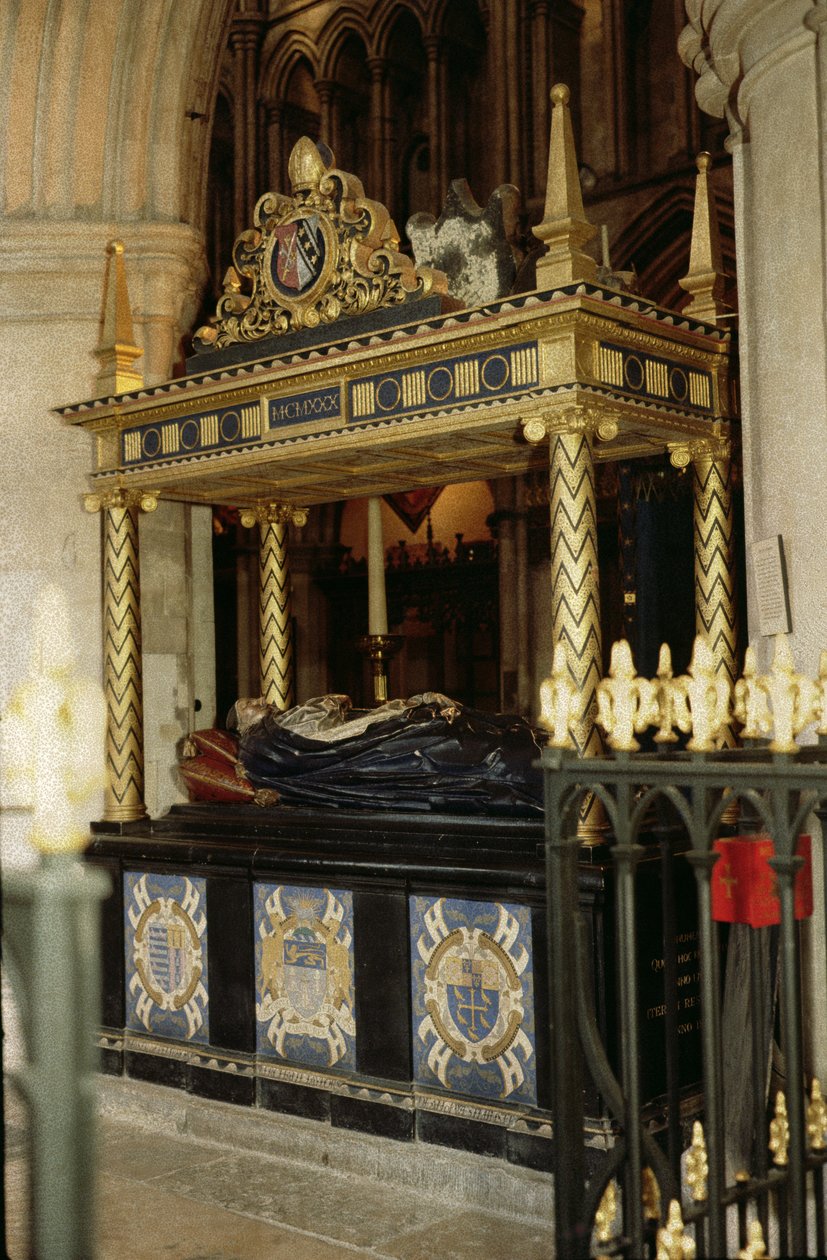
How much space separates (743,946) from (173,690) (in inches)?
143

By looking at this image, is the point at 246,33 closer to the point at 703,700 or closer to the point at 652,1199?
the point at 703,700

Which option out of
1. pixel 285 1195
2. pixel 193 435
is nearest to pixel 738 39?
pixel 193 435

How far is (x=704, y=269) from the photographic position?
4.94 metres

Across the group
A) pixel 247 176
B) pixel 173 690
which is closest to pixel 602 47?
pixel 247 176

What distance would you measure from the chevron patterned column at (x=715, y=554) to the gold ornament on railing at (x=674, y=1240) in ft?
8.09

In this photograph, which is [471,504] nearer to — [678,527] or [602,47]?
[602,47]

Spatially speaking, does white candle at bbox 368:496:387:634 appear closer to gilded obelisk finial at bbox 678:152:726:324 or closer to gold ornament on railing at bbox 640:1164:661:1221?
gilded obelisk finial at bbox 678:152:726:324

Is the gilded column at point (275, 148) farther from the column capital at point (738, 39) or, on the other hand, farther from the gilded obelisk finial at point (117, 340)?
the column capital at point (738, 39)

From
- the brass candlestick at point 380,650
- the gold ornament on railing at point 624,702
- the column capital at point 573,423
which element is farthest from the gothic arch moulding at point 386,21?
the gold ornament on railing at point 624,702

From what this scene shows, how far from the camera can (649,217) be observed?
10.6 m

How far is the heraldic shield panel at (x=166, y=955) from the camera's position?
5.14 meters

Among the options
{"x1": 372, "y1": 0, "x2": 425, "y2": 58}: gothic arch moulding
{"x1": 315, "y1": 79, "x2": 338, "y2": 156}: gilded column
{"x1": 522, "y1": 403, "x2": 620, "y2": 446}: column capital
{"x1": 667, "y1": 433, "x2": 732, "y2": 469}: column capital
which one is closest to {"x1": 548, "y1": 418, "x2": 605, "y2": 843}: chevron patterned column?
{"x1": 522, "y1": 403, "x2": 620, "y2": 446}: column capital

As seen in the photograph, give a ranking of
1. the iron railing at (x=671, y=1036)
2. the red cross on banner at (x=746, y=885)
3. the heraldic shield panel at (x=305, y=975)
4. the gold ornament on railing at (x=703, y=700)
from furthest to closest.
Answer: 1. the heraldic shield panel at (x=305, y=975)
2. the red cross on banner at (x=746, y=885)
3. the gold ornament on railing at (x=703, y=700)
4. the iron railing at (x=671, y=1036)

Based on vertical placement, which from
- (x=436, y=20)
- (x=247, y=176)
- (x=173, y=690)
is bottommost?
(x=173, y=690)
